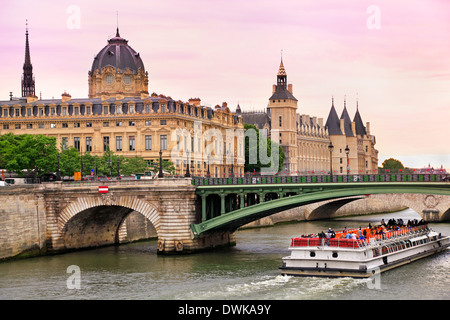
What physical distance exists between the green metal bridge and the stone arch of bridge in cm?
405

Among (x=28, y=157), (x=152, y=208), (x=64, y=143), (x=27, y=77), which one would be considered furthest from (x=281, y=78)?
(x=152, y=208)

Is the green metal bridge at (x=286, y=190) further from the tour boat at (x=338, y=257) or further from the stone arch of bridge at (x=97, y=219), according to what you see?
the tour boat at (x=338, y=257)

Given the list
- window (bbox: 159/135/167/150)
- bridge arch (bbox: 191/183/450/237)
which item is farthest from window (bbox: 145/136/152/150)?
bridge arch (bbox: 191/183/450/237)

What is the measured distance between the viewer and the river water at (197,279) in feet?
158

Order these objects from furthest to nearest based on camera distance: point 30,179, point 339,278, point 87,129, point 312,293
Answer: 1. point 87,129
2. point 30,179
3. point 339,278
4. point 312,293

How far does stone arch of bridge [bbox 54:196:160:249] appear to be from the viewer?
67.0 m

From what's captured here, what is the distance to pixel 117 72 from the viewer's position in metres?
117

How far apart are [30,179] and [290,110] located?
103 meters

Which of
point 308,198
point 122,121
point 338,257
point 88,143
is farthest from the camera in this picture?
point 88,143

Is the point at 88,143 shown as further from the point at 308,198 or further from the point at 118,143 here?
the point at 308,198

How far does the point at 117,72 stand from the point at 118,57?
2.43m

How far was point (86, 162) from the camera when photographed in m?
93.4
